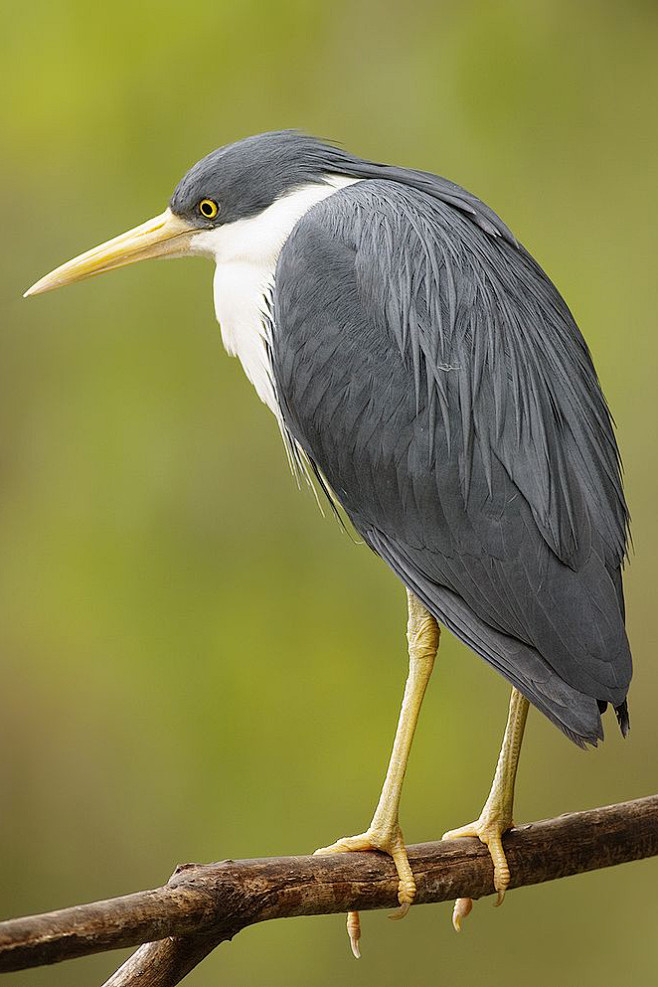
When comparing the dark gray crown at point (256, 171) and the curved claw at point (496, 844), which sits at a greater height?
the dark gray crown at point (256, 171)

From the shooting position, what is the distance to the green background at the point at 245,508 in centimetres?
289

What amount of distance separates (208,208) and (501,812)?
0.87 metres

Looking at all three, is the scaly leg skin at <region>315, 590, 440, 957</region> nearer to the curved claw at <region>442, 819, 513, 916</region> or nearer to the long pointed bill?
the curved claw at <region>442, 819, 513, 916</region>

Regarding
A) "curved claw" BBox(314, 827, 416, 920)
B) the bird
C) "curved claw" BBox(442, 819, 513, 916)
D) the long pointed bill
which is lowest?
"curved claw" BBox(442, 819, 513, 916)

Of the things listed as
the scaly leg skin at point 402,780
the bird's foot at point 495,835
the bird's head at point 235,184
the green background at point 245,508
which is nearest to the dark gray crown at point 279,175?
the bird's head at point 235,184

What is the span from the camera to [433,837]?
2871 millimetres

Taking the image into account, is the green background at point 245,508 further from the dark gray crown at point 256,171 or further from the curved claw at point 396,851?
the curved claw at point 396,851

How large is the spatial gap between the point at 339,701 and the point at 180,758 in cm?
41

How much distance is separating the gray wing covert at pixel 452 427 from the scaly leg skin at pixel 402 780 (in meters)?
0.12

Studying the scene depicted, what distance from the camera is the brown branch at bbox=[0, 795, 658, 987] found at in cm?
105

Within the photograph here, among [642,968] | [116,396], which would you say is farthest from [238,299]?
[642,968]

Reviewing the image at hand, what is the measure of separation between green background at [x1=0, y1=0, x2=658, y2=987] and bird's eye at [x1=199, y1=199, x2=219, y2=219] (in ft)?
4.23

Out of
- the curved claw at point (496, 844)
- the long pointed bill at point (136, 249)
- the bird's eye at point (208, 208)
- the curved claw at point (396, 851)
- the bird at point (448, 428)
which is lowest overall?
the curved claw at point (496, 844)

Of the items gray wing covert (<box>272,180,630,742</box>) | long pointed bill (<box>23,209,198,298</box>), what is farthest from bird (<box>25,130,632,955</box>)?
long pointed bill (<box>23,209,198,298</box>)
